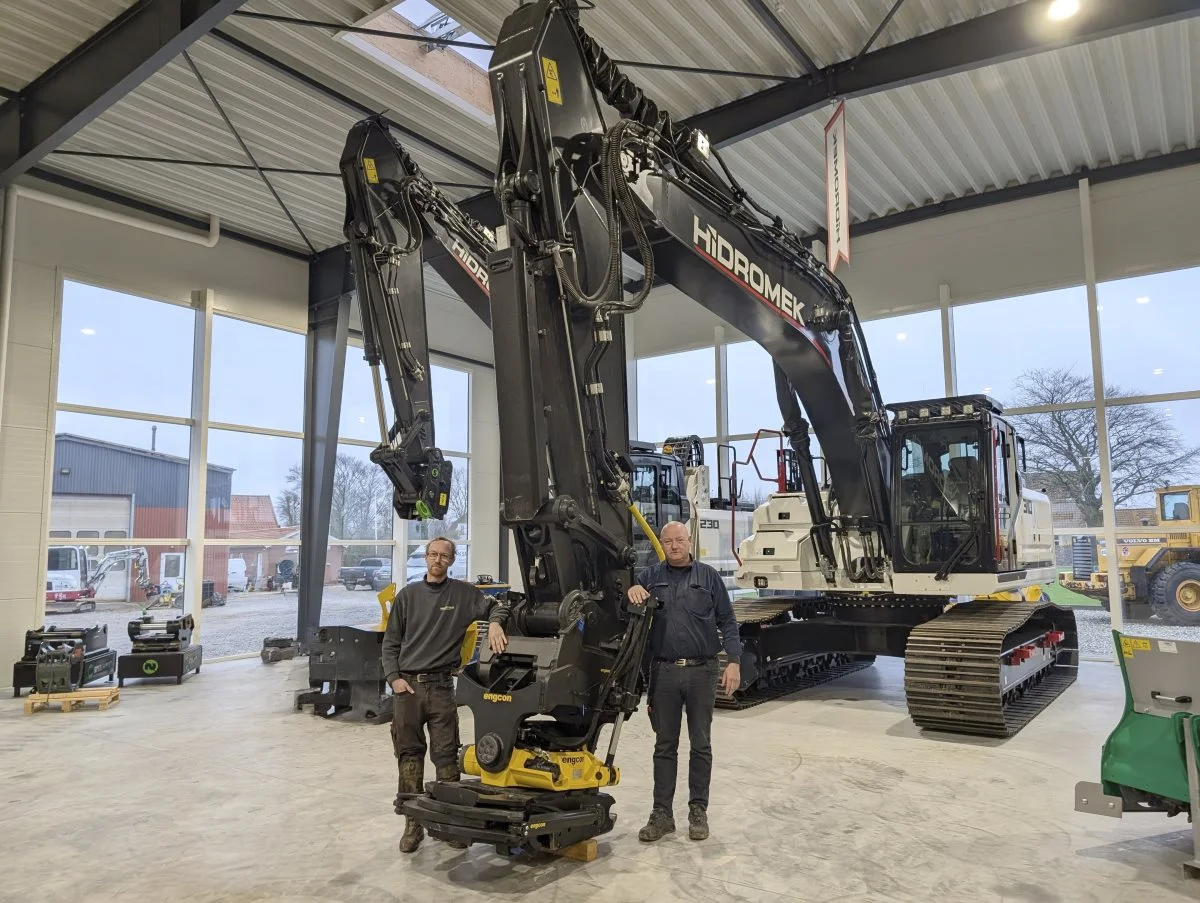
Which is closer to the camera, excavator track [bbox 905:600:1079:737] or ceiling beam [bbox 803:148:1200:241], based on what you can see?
excavator track [bbox 905:600:1079:737]

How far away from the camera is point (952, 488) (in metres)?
8.02

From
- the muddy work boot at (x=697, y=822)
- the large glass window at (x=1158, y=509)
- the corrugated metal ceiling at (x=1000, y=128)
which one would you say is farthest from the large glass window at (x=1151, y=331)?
the muddy work boot at (x=697, y=822)

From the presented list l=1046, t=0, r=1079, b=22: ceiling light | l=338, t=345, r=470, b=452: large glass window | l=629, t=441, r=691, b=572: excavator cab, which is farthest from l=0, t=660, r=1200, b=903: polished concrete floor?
l=338, t=345, r=470, b=452: large glass window

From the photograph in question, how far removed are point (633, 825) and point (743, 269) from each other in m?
3.79

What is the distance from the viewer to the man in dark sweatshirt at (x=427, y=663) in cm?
468

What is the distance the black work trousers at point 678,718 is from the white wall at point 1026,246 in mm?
8202

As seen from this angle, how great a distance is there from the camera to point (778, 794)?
5.34 metres

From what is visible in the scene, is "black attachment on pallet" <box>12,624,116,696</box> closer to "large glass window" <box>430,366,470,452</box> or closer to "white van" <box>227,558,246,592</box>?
"white van" <box>227,558,246,592</box>

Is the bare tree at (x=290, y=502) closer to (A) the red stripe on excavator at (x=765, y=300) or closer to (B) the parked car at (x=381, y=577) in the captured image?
(B) the parked car at (x=381, y=577)

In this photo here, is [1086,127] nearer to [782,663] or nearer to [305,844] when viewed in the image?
[782,663]

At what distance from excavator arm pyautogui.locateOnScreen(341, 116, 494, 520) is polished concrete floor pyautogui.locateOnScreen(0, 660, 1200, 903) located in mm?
2291

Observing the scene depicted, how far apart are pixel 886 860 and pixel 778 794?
117cm

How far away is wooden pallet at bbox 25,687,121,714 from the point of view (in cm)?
852

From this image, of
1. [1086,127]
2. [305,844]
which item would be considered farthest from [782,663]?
[1086,127]
